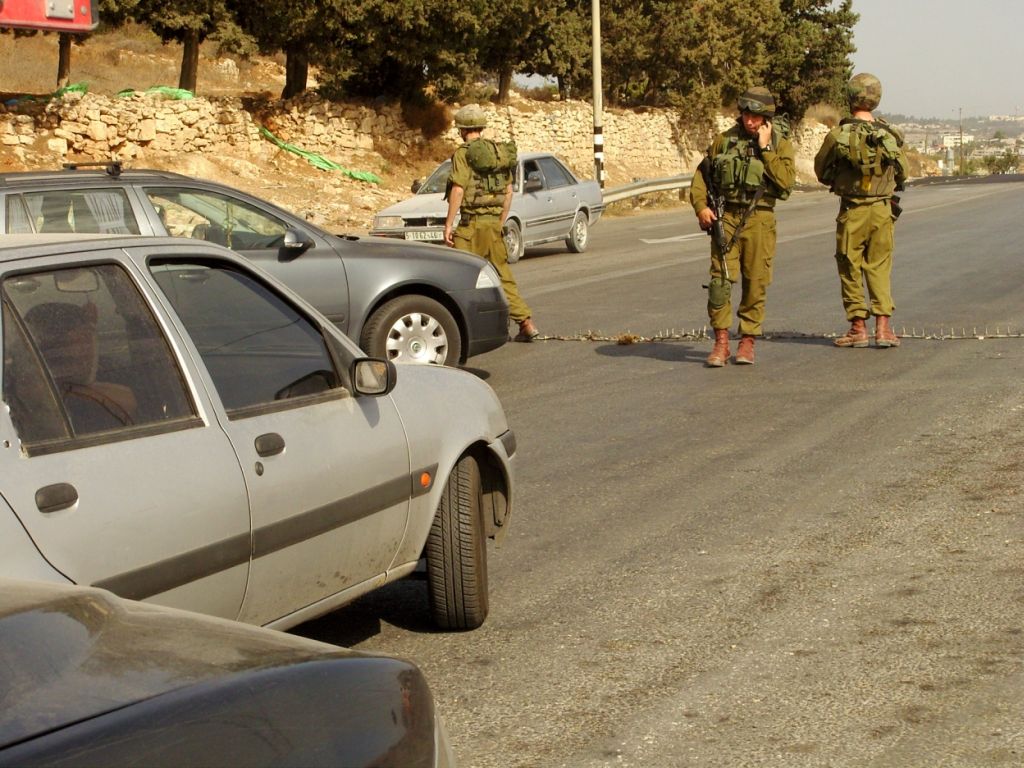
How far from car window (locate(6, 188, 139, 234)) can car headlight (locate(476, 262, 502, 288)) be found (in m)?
2.59

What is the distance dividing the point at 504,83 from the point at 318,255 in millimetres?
31769

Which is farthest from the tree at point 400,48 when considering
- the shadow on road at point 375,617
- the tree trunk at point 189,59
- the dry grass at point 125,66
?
the shadow on road at point 375,617

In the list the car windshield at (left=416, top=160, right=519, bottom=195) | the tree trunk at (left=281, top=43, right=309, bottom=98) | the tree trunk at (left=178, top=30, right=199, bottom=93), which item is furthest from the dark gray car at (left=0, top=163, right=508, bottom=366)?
the tree trunk at (left=281, top=43, right=309, bottom=98)

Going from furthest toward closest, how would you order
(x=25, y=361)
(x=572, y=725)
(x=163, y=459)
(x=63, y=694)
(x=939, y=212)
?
(x=939, y=212)
(x=572, y=725)
(x=163, y=459)
(x=25, y=361)
(x=63, y=694)

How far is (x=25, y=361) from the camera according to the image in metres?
3.64

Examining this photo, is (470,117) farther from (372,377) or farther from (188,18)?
(188,18)

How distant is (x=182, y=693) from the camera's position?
2475 mm

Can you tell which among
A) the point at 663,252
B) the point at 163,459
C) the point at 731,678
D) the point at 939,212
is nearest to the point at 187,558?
the point at 163,459

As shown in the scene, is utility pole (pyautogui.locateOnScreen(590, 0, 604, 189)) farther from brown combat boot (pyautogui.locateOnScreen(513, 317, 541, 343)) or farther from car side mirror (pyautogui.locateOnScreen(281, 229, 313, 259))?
car side mirror (pyautogui.locateOnScreen(281, 229, 313, 259))

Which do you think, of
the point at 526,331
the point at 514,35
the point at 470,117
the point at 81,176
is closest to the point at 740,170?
the point at 470,117

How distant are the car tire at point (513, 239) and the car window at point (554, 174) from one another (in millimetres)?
1250

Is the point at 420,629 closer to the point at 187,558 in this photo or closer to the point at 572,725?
the point at 572,725

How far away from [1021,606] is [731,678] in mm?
1280

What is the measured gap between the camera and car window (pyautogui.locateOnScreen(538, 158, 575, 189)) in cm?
2202
